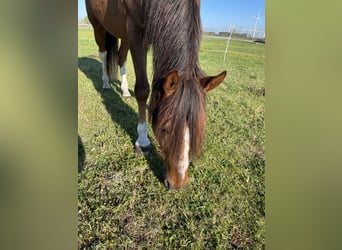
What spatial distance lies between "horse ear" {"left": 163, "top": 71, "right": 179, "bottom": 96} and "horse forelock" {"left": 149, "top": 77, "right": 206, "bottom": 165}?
18 millimetres

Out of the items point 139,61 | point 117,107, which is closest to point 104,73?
point 117,107

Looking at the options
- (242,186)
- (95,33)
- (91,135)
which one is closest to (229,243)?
(242,186)

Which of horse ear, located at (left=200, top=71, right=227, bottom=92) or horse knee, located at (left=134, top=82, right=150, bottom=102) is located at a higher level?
horse ear, located at (left=200, top=71, right=227, bottom=92)

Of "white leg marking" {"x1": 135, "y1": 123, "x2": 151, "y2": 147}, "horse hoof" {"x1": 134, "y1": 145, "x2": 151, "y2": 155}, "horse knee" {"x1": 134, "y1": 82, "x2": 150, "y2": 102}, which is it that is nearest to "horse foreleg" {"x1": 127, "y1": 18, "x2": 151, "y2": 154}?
"horse knee" {"x1": 134, "y1": 82, "x2": 150, "y2": 102}

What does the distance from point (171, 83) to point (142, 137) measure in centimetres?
52

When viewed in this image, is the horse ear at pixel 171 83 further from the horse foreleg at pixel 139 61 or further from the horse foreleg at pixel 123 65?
the horse foreleg at pixel 123 65

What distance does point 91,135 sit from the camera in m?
1.46

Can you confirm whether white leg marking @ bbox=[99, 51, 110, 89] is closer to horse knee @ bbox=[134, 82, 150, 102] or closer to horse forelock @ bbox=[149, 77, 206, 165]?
horse knee @ bbox=[134, 82, 150, 102]

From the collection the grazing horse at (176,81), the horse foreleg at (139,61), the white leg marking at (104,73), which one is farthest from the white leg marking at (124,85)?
the grazing horse at (176,81)

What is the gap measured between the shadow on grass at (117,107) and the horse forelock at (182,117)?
33 centimetres

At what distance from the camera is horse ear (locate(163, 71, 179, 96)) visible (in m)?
1.15

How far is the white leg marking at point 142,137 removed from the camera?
1.60m
